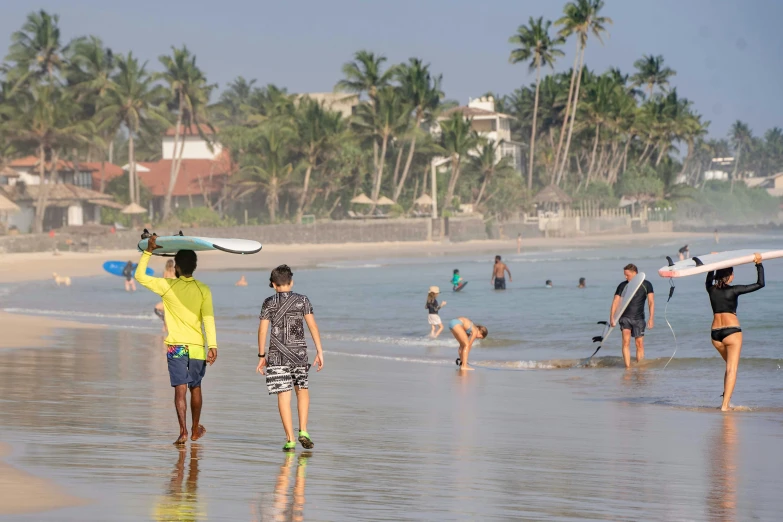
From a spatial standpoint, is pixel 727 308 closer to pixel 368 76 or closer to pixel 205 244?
pixel 205 244

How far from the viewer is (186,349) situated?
8188 millimetres

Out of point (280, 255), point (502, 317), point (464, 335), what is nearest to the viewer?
point (464, 335)

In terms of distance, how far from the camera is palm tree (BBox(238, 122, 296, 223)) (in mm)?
69875

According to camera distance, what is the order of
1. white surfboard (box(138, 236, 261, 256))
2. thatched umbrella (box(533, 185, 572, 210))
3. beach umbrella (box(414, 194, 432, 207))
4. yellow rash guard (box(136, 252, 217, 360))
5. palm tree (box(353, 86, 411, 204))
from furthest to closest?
thatched umbrella (box(533, 185, 572, 210)) → beach umbrella (box(414, 194, 432, 207)) → palm tree (box(353, 86, 411, 204)) → yellow rash guard (box(136, 252, 217, 360)) → white surfboard (box(138, 236, 261, 256))

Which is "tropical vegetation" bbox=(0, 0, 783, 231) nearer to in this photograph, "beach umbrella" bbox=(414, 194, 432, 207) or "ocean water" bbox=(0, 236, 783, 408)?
"beach umbrella" bbox=(414, 194, 432, 207)

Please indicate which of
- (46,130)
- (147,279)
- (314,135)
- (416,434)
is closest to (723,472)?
(416,434)

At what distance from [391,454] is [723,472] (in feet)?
7.61

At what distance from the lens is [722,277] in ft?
35.2

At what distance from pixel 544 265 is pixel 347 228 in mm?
18326

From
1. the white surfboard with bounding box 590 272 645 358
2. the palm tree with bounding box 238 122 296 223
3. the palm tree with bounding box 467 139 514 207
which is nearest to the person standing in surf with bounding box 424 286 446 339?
the white surfboard with bounding box 590 272 645 358

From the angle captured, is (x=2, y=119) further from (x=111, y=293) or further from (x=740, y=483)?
(x=740, y=483)

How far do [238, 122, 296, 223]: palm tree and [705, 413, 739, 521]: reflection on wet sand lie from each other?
60604mm

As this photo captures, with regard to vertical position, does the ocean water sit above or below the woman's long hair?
below

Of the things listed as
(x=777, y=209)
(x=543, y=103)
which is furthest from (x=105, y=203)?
(x=777, y=209)
